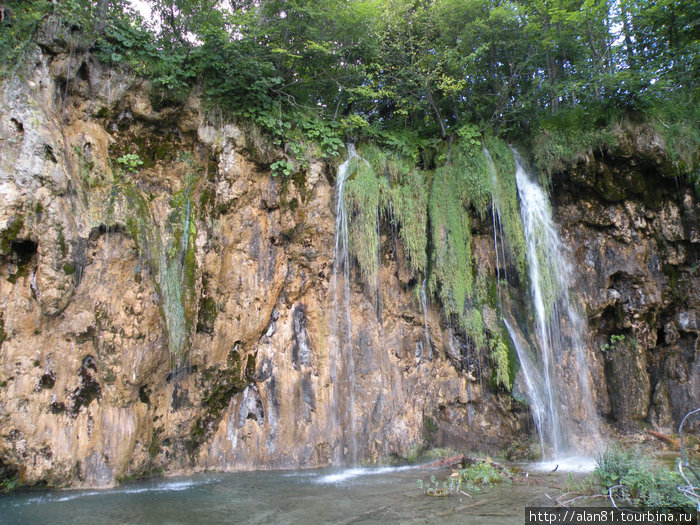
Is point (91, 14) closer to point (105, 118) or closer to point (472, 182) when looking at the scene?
point (105, 118)

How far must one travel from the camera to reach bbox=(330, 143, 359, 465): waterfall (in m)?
8.35

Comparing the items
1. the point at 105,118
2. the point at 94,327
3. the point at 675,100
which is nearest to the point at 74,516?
the point at 94,327

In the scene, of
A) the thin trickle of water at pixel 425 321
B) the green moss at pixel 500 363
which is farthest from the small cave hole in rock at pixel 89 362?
the green moss at pixel 500 363

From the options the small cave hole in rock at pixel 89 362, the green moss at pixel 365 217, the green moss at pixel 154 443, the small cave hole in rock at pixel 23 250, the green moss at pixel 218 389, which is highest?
the green moss at pixel 365 217

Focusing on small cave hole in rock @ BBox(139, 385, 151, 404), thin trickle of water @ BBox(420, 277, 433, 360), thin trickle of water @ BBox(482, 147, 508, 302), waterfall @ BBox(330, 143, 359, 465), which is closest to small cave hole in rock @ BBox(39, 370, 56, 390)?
small cave hole in rock @ BBox(139, 385, 151, 404)

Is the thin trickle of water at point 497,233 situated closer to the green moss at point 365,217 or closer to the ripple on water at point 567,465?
the green moss at point 365,217

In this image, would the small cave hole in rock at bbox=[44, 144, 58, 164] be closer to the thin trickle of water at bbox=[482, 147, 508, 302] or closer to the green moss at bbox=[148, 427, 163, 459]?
the green moss at bbox=[148, 427, 163, 459]

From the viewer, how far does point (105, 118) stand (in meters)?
8.00

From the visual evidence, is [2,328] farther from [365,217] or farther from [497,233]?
[497,233]

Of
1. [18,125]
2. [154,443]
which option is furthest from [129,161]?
[154,443]

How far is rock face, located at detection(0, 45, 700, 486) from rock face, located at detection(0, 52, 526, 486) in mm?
29

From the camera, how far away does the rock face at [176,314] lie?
6.53 metres

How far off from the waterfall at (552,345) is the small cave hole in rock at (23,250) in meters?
8.64

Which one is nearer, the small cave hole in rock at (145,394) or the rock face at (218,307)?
the rock face at (218,307)
